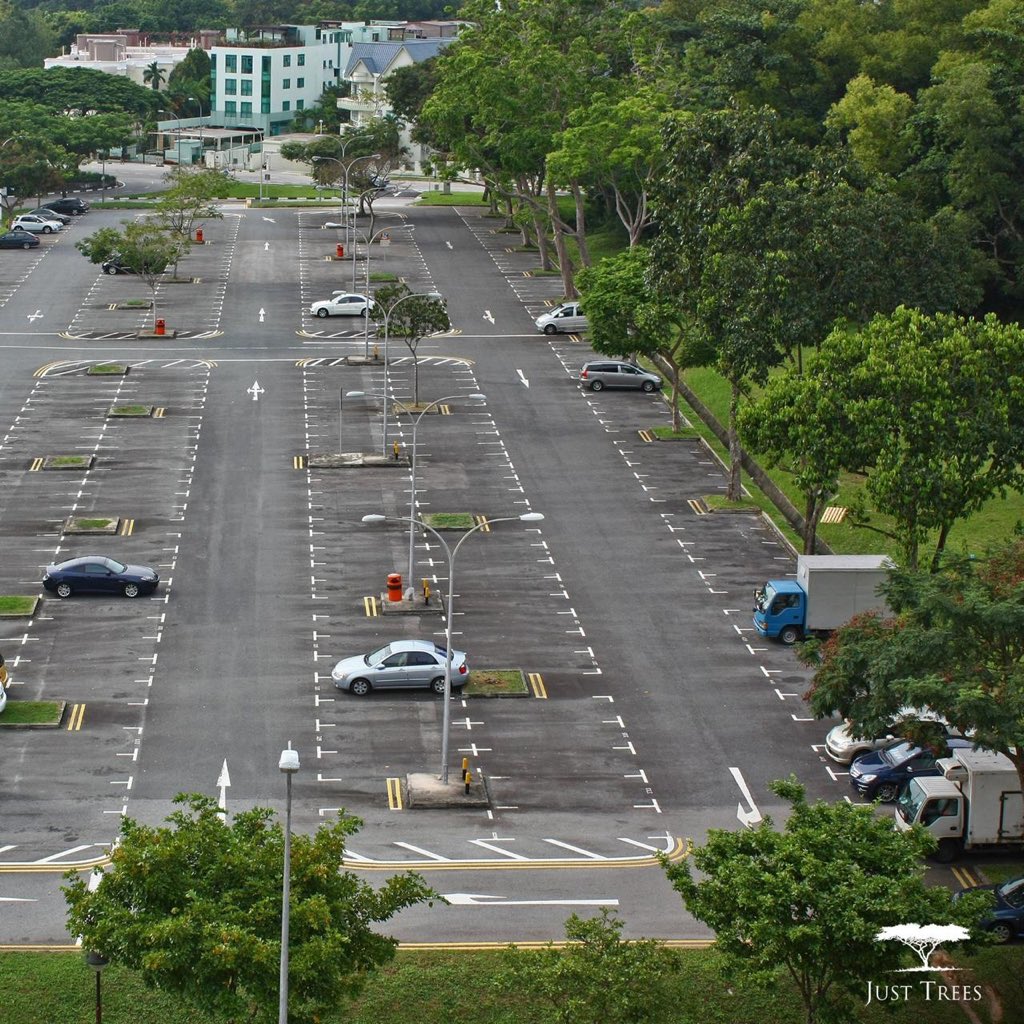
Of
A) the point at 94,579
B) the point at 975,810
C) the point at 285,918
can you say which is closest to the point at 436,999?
the point at 285,918

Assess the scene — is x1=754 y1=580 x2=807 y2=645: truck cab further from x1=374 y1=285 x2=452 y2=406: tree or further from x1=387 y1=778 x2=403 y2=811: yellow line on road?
x1=374 y1=285 x2=452 y2=406: tree

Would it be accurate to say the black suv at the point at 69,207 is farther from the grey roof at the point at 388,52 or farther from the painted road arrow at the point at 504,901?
the painted road arrow at the point at 504,901

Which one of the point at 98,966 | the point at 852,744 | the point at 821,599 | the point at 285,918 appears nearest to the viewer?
the point at 285,918

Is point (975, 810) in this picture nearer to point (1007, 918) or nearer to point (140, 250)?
point (1007, 918)

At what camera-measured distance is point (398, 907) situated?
115ft

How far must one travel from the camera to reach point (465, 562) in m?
66.8

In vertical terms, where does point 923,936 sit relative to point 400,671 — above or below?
above

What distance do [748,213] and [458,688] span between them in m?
24.4

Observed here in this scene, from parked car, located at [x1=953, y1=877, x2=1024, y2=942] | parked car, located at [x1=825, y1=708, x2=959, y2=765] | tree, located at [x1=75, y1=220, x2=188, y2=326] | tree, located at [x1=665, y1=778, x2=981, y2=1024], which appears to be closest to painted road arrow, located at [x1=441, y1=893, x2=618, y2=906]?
tree, located at [x1=665, y1=778, x2=981, y2=1024]

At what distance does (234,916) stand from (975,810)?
2047cm

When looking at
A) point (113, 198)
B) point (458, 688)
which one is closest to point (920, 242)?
point (458, 688)

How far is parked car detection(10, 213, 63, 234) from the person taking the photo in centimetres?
13175

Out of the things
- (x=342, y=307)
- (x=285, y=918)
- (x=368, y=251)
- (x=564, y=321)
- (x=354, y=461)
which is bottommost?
(x=354, y=461)

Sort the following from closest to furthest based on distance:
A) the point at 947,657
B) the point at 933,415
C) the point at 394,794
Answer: the point at 947,657 → the point at 394,794 → the point at 933,415
